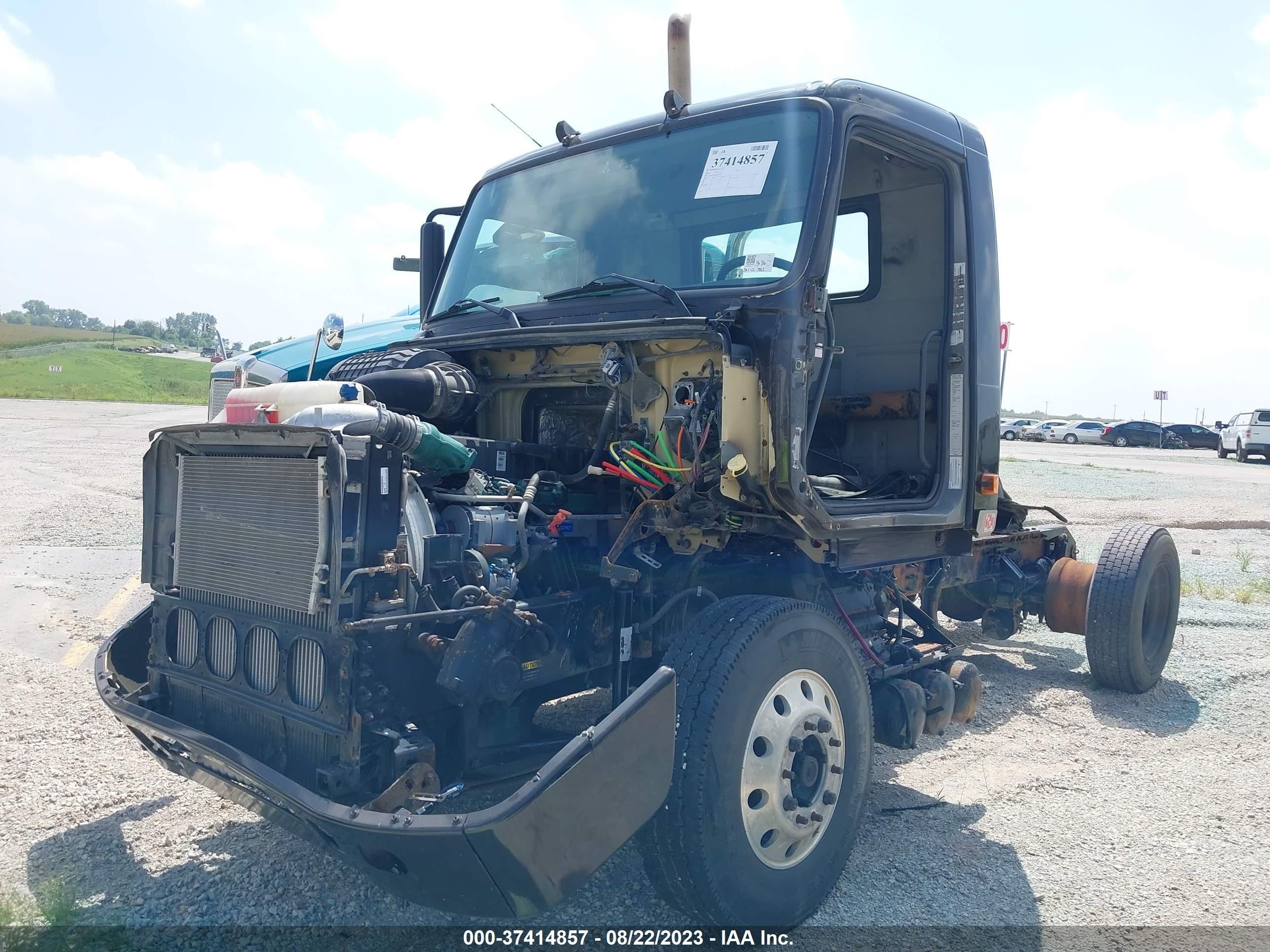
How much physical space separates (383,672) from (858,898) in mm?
1873

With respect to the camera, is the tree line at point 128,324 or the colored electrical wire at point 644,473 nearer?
the colored electrical wire at point 644,473

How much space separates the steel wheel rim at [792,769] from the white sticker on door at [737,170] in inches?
72.7

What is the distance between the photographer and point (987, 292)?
445 cm

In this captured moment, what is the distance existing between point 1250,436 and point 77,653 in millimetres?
35728

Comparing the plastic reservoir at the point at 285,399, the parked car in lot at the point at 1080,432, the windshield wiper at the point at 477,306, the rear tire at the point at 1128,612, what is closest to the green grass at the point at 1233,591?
the rear tire at the point at 1128,612

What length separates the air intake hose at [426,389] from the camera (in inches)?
146

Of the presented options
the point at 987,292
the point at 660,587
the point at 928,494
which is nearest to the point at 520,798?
the point at 660,587

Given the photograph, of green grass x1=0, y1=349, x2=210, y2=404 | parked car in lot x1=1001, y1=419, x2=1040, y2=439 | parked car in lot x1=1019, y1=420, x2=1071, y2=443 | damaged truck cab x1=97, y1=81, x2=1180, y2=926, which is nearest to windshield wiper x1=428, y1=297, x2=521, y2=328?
damaged truck cab x1=97, y1=81, x2=1180, y2=926

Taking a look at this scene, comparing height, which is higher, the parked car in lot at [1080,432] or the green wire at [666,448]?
the parked car in lot at [1080,432]

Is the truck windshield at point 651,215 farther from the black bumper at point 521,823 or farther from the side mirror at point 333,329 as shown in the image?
the black bumper at point 521,823

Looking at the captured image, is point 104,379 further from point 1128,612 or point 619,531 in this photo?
point 619,531

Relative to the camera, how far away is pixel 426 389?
377 centimetres

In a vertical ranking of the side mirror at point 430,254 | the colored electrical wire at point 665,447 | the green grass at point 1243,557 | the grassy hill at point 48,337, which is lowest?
the green grass at point 1243,557

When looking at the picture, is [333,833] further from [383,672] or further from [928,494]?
[928,494]
